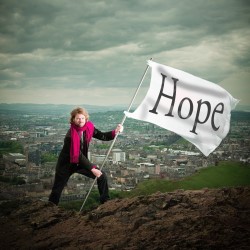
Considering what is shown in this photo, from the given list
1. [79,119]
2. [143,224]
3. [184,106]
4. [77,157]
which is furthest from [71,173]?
[184,106]

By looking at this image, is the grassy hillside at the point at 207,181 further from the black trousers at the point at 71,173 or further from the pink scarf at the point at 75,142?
the pink scarf at the point at 75,142

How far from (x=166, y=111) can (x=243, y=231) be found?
8.71ft

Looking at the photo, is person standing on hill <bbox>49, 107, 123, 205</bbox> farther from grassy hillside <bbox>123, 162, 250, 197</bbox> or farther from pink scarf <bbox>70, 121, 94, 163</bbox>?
grassy hillside <bbox>123, 162, 250, 197</bbox>

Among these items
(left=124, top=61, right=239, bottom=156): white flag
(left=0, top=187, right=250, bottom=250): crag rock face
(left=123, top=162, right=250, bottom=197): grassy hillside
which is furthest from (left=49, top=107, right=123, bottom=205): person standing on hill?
(left=123, top=162, right=250, bottom=197): grassy hillside

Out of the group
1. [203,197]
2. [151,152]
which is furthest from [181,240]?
[151,152]

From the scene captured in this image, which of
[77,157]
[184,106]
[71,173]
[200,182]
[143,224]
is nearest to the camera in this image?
[143,224]

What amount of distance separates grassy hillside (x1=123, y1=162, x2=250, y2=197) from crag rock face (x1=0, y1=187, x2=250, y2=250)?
9.03 m

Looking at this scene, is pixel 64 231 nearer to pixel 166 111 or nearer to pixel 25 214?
pixel 25 214

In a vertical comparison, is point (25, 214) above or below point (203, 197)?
below

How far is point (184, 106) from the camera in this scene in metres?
5.27

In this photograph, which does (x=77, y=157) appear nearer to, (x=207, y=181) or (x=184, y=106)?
(x=184, y=106)

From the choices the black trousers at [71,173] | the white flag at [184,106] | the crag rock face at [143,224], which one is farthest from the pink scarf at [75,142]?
the white flag at [184,106]

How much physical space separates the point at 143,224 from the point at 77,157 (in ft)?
4.99

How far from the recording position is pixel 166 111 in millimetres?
5176
